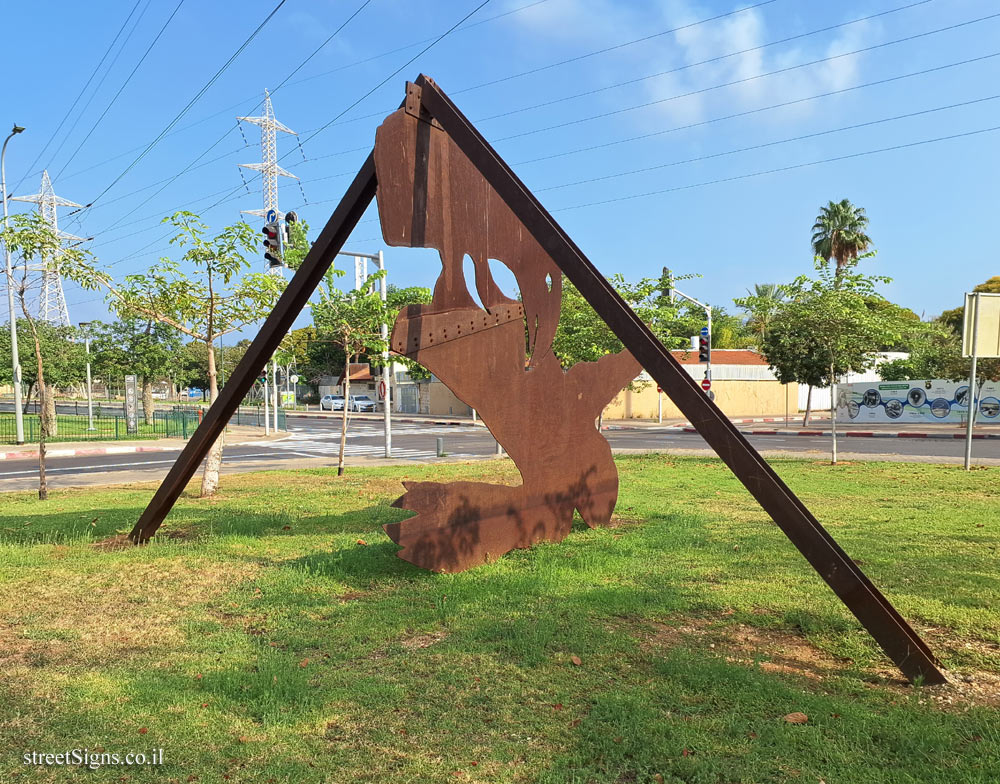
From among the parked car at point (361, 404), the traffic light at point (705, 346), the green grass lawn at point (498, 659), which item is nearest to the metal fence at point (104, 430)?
the parked car at point (361, 404)

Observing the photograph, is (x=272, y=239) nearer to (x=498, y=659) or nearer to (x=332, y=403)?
(x=498, y=659)

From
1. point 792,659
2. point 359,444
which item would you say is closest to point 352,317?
point 792,659

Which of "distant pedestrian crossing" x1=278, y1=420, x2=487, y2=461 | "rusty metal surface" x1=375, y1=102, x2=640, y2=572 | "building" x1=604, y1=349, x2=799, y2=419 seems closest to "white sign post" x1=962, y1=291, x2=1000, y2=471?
"rusty metal surface" x1=375, y1=102, x2=640, y2=572

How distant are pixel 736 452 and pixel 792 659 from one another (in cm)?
128

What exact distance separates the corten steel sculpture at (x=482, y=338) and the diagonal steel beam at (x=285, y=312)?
1 cm

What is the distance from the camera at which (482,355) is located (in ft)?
19.3

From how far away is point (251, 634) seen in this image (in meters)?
4.48

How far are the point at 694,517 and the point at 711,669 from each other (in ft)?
15.7

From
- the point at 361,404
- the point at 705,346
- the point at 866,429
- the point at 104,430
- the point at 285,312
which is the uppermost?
the point at 705,346

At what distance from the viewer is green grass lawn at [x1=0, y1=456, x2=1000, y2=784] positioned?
2.92m

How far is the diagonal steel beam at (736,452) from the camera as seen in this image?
11.8 feet

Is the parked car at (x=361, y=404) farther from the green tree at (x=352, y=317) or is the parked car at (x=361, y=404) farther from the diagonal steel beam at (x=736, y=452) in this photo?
the diagonal steel beam at (x=736, y=452)

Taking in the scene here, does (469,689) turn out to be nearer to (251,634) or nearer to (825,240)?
(251,634)

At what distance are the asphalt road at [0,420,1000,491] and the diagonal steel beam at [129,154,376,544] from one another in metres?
8.58
